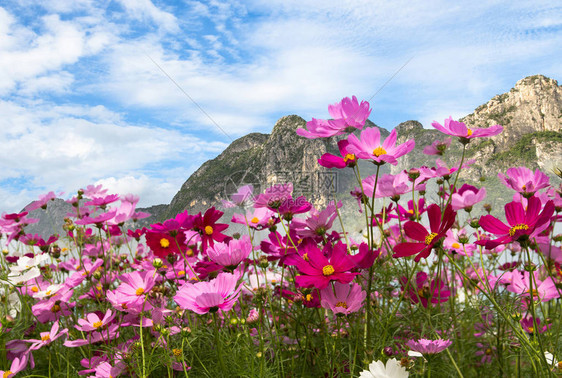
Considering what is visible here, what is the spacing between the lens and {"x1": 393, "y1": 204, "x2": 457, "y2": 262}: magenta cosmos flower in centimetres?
74

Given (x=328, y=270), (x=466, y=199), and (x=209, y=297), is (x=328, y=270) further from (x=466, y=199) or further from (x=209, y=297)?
(x=466, y=199)

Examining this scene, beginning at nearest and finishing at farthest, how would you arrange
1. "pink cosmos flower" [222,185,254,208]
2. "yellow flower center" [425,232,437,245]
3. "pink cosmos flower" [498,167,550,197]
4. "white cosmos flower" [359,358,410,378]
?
"white cosmos flower" [359,358,410,378] < "yellow flower center" [425,232,437,245] < "pink cosmos flower" [498,167,550,197] < "pink cosmos flower" [222,185,254,208]

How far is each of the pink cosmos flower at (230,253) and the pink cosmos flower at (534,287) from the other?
2.57 ft

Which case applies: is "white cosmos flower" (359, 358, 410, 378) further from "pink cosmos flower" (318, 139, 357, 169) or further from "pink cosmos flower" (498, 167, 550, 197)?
"pink cosmos flower" (498, 167, 550, 197)

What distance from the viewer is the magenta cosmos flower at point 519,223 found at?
2.32 feet

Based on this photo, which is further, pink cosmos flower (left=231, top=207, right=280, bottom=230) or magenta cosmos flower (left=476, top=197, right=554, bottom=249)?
pink cosmos flower (left=231, top=207, right=280, bottom=230)

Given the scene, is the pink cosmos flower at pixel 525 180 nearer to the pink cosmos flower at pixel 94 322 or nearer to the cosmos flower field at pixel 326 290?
the cosmos flower field at pixel 326 290

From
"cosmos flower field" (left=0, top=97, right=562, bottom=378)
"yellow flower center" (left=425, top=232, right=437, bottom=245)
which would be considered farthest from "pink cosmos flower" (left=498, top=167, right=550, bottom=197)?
"yellow flower center" (left=425, top=232, right=437, bottom=245)

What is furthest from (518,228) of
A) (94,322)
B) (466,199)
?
(94,322)

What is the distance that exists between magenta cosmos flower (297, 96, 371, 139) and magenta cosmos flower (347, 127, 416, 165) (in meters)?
0.03

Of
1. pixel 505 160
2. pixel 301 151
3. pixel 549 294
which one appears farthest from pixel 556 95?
pixel 549 294

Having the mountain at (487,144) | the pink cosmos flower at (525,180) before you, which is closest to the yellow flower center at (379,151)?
the pink cosmos flower at (525,180)

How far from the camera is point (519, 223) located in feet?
2.56

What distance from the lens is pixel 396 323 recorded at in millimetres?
1147
